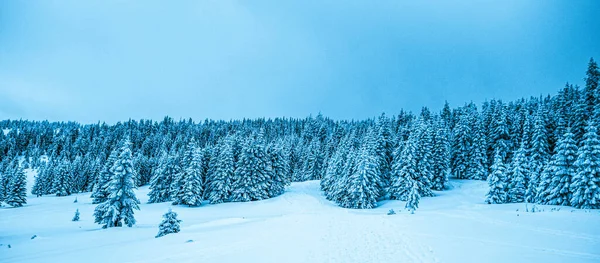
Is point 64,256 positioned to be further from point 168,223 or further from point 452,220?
point 452,220

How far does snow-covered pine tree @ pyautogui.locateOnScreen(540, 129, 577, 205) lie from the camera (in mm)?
26156

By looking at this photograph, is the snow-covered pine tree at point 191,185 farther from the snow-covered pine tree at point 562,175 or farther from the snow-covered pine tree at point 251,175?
the snow-covered pine tree at point 562,175

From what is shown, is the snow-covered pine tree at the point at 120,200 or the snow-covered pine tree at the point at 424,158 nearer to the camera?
the snow-covered pine tree at the point at 120,200

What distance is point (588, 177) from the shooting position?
2383 centimetres

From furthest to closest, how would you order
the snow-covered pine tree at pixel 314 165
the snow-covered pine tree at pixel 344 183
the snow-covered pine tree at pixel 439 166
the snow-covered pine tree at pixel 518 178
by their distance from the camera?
the snow-covered pine tree at pixel 314 165
the snow-covered pine tree at pixel 439 166
the snow-covered pine tree at pixel 344 183
the snow-covered pine tree at pixel 518 178

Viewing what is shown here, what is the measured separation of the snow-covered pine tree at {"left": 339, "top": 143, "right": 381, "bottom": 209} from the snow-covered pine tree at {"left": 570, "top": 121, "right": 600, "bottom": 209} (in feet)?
77.2

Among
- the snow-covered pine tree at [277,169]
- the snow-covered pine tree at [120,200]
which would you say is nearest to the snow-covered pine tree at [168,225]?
the snow-covered pine tree at [120,200]

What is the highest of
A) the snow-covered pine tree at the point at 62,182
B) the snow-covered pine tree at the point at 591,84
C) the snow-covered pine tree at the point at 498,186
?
the snow-covered pine tree at the point at 591,84

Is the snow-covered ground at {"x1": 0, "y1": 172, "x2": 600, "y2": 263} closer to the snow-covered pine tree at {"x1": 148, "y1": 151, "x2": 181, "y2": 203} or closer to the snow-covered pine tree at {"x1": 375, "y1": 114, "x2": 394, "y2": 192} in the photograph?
the snow-covered pine tree at {"x1": 375, "y1": 114, "x2": 394, "y2": 192}

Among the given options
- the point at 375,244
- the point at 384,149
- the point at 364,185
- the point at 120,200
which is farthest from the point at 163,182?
the point at 375,244

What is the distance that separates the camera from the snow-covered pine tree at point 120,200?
2531cm

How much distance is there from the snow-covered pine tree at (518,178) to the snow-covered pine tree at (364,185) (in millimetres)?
17378

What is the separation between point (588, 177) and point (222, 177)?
156 ft

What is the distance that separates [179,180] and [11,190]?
38275 millimetres
